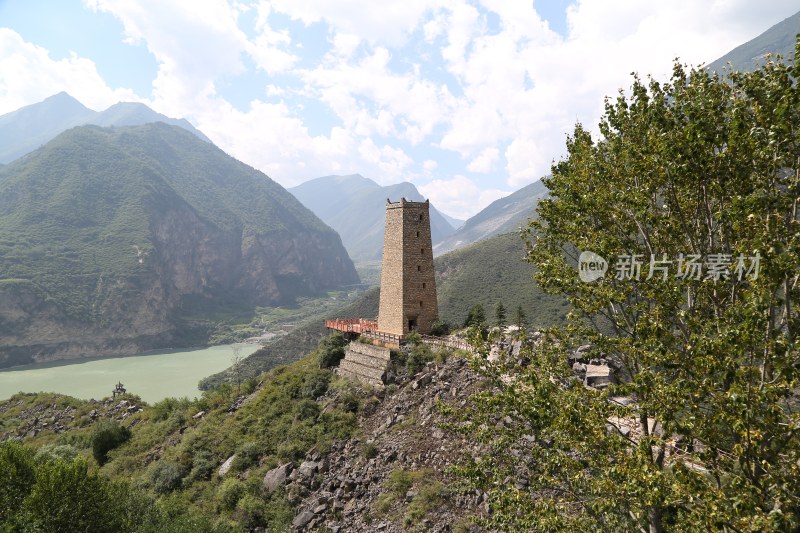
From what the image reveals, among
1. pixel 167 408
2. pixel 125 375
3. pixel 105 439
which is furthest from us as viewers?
pixel 125 375

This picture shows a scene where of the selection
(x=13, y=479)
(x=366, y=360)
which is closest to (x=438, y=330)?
(x=366, y=360)

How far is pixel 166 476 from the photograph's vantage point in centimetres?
2189

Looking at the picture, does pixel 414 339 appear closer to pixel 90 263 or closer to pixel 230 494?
pixel 230 494

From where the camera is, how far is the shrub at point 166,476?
2145 centimetres

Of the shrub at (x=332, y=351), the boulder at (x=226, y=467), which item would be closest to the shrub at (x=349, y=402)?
the shrub at (x=332, y=351)

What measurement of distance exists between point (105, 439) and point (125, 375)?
242 feet

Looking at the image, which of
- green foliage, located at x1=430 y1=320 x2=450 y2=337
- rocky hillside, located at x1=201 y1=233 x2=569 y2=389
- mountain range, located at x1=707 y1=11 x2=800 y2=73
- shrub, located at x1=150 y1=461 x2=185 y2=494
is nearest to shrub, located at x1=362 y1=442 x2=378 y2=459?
green foliage, located at x1=430 y1=320 x2=450 y2=337

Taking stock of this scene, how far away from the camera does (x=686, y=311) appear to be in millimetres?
6871

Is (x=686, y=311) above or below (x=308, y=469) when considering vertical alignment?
above

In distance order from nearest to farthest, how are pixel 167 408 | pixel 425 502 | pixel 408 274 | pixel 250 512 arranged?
pixel 425 502 → pixel 250 512 → pixel 408 274 → pixel 167 408

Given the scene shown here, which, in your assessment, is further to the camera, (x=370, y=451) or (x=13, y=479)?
(x=370, y=451)

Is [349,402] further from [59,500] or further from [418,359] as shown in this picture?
[59,500]

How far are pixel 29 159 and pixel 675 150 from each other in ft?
813

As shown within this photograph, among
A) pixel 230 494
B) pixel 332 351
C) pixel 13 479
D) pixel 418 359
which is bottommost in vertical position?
pixel 230 494
